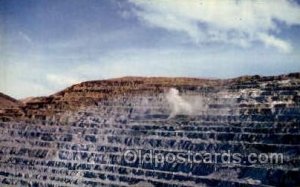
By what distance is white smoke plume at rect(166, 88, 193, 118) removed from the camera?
8.88m

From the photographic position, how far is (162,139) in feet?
27.4

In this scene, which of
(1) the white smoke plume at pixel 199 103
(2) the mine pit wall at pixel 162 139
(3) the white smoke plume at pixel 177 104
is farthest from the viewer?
(3) the white smoke plume at pixel 177 104

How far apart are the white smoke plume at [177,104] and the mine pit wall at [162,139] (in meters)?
0.10

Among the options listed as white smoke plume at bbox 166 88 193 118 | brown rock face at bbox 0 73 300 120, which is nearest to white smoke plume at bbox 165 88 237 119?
white smoke plume at bbox 166 88 193 118

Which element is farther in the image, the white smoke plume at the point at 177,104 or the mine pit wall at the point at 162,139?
the white smoke plume at the point at 177,104

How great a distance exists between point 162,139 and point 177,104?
3.31 feet

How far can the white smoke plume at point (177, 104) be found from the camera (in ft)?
29.1

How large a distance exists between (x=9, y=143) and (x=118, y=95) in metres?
2.57

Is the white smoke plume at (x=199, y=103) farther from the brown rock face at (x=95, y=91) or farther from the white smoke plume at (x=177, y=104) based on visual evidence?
the brown rock face at (x=95, y=91)

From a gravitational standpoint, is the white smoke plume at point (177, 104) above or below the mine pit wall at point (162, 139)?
above

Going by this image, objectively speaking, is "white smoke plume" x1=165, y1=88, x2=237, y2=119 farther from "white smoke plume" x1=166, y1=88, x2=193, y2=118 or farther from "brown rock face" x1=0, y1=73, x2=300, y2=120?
"brown rock face" x1=0, y1=73, x2=300, y2=120

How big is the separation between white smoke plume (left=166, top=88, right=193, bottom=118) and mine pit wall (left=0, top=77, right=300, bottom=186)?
10 cm

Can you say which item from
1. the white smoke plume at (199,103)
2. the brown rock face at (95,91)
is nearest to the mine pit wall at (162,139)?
the white smoke plume at (199,103)

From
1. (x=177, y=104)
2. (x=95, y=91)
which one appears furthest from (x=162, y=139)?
(x=95, y=91)
